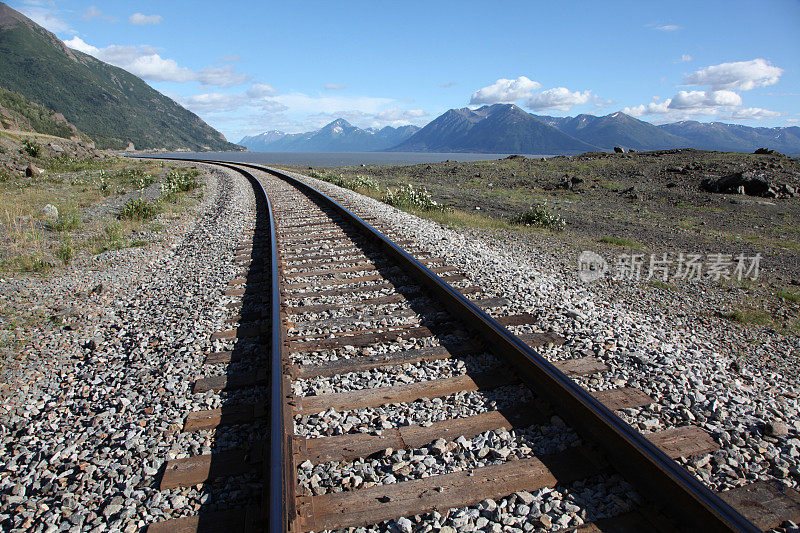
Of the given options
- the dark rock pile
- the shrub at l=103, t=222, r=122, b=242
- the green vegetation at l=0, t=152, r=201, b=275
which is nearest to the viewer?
the green vegetation at l=0, t=152, r=201, b=275

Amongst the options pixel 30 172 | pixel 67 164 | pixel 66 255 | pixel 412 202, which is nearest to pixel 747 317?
pixel 412 202

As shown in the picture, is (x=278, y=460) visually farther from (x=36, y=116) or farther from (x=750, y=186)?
(x=36, y=116)

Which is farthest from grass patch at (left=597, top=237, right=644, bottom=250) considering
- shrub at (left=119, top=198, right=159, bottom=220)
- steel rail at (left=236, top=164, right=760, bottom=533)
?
shrub at (left=119, top=198, right=159, bottom=220)

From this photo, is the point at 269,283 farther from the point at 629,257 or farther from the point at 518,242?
the point at 629,257

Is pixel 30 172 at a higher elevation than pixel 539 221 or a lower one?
higher

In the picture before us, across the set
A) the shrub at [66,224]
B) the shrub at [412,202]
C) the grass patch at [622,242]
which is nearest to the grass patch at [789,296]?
the grass patch at [622,242]

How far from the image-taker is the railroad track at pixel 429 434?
2.26 meters

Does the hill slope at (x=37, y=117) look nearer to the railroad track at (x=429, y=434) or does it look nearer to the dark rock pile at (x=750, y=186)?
the dark rock pile at (x=750, y=186)

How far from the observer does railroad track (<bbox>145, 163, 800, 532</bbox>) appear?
226 centimetres

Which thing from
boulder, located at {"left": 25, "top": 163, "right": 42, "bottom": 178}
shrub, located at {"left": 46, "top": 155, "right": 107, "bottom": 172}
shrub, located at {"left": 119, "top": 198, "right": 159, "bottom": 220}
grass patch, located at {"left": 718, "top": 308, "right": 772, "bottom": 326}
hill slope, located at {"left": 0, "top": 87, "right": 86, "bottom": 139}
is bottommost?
grass patch, located at {"left": 718, "top": 308, "right": 772, "bottom": 326}

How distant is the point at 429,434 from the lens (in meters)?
2.88

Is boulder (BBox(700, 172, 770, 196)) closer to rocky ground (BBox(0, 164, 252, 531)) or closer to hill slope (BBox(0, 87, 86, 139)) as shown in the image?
rocky ground (BBox(0, 164, 252, 531))

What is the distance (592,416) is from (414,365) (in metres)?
1.48

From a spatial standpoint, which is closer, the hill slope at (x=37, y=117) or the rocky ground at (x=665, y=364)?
the rocky ground at (x=665, y=364)
